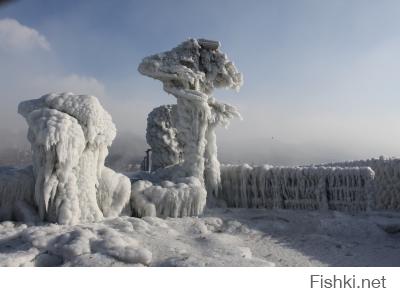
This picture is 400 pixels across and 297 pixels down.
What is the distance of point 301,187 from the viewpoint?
12695 millimetres

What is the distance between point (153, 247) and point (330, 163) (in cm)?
1561

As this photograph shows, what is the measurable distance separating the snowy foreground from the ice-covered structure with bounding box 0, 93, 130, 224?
636mm

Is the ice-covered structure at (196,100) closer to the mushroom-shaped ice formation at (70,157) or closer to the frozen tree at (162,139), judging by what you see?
the frozen tree at (162,139)

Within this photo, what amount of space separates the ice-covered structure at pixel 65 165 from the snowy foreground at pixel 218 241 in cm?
64

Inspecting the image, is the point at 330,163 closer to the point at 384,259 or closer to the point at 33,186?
the point at 384,259

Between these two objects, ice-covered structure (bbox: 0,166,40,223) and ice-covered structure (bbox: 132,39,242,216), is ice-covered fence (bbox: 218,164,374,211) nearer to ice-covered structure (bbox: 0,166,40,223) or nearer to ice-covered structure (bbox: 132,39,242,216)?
ice-covered structure (bbox: 132,39,242,216)

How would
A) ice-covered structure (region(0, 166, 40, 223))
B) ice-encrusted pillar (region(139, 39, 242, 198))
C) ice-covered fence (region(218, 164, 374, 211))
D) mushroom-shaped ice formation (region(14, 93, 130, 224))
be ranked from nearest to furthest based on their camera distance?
mushroom-shaped ice formation (region(14, 93, 130, 224))
ice-covered structure (region(0, 166, 40, 223))
ice-covered fence (region(218, 164, 374, 211))
ice-encrusted pillar (region(139, 39, 242, 198))

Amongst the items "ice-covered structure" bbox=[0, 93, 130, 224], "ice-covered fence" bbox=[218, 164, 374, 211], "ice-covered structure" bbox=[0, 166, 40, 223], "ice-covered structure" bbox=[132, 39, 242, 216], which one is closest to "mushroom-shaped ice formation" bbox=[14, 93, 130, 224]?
"ice-covered structure" bbox=[0, 93, 130, 224]

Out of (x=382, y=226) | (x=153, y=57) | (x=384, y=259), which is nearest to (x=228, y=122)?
(x=153, y=57)

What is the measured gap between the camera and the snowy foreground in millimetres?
6363

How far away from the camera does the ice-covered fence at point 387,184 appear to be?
55.0 ft

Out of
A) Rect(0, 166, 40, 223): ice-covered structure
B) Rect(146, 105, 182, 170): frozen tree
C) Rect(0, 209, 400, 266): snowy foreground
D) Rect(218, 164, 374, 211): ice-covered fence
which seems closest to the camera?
Rect(0, 209, 400, 266): snowy foreground

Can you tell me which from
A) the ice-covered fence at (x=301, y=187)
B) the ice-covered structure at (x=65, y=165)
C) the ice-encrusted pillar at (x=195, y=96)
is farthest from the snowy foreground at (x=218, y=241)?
the ice-encrusted pillar at (x=195, y=96)

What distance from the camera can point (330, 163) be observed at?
2075 centimetres
